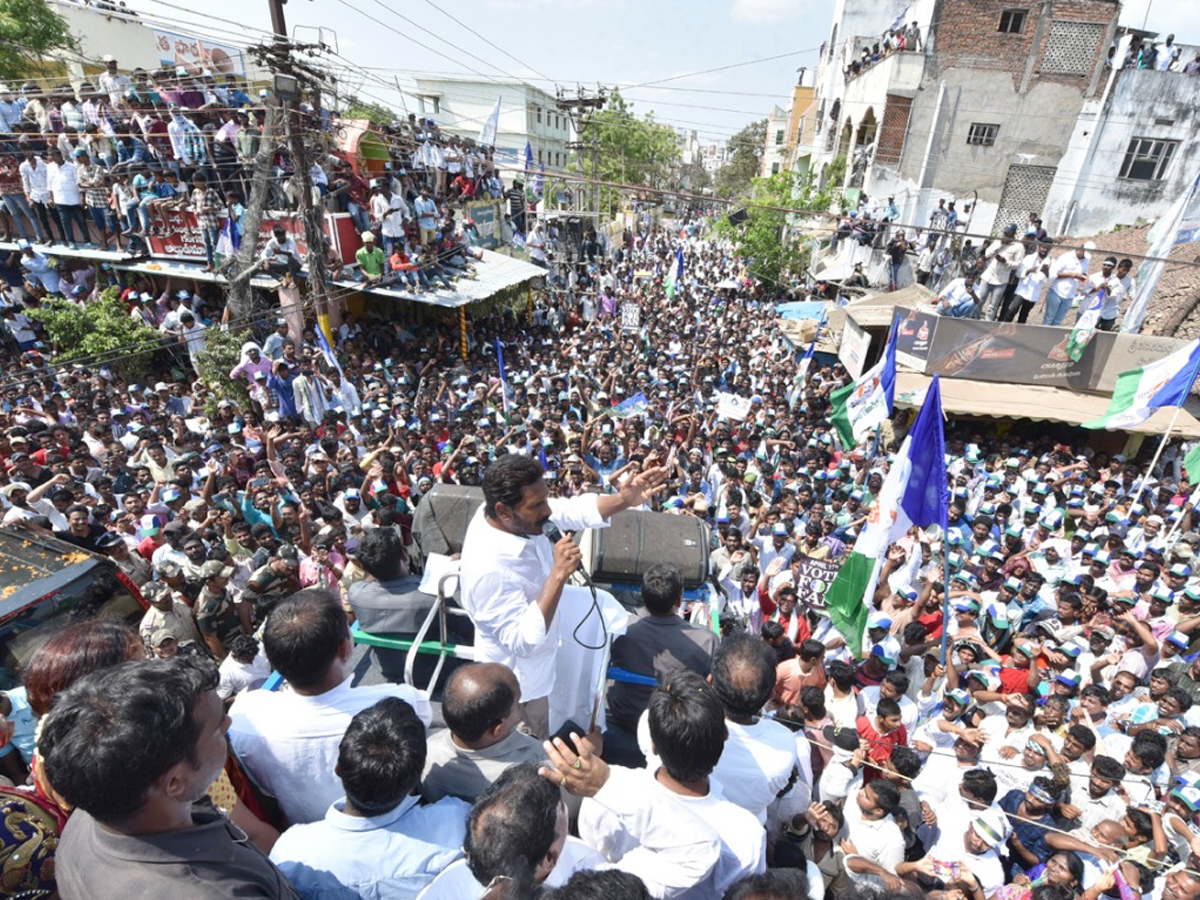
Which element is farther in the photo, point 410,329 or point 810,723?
point 410,329

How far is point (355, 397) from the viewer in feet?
32.1

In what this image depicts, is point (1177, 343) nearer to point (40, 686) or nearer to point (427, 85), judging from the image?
point (40, 686)

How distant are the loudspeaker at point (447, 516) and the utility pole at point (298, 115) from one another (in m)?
7.77

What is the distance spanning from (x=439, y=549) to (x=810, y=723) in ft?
8.39

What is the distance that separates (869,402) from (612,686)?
5.68 meters

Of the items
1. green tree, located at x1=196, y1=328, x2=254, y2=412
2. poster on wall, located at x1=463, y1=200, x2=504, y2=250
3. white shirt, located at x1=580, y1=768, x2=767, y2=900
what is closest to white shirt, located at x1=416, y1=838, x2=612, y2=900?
white shirt, located at x1=580, y1=768, x2=767, y2=900

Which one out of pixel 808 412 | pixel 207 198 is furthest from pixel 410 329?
pixel 808 412

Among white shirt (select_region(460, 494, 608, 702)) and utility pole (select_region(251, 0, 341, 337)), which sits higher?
utility pole (select_region(251, 0, 341, 337))

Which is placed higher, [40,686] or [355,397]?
[40,686]

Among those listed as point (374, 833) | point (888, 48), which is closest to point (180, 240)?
point (374, 833)

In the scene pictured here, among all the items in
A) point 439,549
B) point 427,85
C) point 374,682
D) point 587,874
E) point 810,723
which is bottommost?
point 810,723

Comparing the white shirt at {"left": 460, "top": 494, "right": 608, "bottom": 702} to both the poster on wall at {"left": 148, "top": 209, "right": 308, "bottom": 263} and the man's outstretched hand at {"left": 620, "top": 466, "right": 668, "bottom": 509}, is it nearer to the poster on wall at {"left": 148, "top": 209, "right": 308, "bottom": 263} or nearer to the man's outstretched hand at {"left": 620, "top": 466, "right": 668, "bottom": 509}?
the man's outstretched hand at {"left": 620, "top": 466, "right": 668, "bottom": 509}

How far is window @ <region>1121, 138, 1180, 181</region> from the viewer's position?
1866 cm

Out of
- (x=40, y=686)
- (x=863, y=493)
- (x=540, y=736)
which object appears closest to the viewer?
(x=40, y=686)
